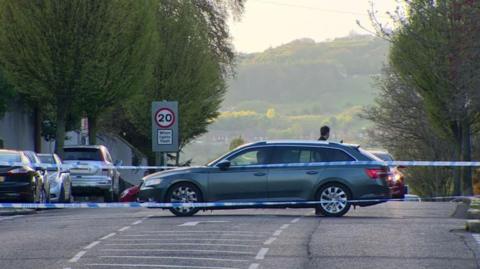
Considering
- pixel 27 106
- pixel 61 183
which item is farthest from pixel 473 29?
pixel 27 106

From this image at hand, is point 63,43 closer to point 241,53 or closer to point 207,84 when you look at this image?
point 207,84

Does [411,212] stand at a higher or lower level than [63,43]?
lower

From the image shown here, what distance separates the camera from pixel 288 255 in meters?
15.0

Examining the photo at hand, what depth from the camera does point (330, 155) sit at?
22.0m

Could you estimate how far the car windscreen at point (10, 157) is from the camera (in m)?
A: 25.2

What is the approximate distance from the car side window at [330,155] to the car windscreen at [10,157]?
7178 millimetres

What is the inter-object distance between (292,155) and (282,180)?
0.61 metres

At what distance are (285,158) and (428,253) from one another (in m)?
6.95

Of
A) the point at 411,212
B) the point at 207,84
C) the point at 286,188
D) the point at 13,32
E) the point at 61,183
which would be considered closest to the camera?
the point at 286,188

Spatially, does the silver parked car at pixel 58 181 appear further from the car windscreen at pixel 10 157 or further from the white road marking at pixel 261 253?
the white road marking at pixel 261 253

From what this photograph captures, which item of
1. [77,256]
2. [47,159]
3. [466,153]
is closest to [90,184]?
[47,159]

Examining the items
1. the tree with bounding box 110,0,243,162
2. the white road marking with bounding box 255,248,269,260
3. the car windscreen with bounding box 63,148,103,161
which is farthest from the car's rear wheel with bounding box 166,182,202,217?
the tree with bounding box 110,0,243,162

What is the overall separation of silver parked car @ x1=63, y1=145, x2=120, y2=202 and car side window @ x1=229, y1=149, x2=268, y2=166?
10649 millimetres

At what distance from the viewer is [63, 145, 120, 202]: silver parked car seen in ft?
107
